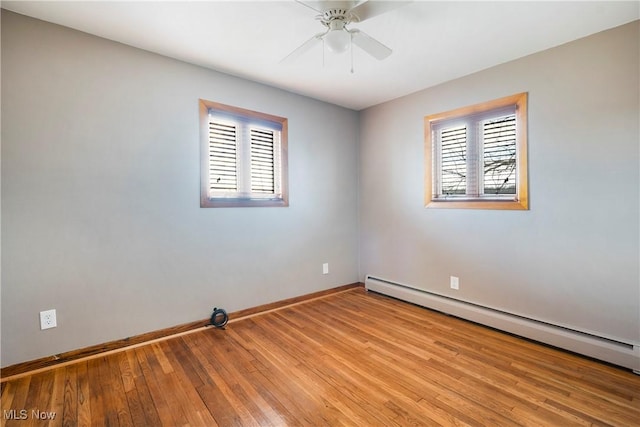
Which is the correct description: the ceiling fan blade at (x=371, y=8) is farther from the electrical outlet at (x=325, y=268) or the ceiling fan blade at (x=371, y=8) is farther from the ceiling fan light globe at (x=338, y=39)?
the electrical outlet at (x=325, y=268)

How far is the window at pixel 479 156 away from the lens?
8.52ft

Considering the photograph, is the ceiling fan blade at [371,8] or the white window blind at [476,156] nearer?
the ceiling fan blade at [371,8]

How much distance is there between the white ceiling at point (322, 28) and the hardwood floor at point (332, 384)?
2.39 m

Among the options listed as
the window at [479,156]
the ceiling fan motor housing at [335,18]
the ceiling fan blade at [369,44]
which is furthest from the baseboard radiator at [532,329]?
the ceiling fan motor housing at [335,18]

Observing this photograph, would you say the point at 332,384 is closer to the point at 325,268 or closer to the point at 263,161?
the point at 325,268

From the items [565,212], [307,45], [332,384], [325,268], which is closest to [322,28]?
[307,45]

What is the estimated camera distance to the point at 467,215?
2.95 metres

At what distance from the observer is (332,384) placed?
1901 mm

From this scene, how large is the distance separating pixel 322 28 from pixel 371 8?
585mm

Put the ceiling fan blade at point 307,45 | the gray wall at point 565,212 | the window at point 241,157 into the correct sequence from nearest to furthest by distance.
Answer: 1. the ceiling fan blade at point 307,45
2. the gray wall at point 565,212
3. the window at point 241,157

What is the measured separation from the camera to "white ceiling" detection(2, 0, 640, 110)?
1.90 m

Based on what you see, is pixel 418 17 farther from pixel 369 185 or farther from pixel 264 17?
pixel 369 185

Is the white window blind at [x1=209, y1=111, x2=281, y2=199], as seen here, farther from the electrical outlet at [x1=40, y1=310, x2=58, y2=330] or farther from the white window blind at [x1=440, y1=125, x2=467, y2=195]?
the white window blind at [x1=440, y1=125, x2=467, y2=195]

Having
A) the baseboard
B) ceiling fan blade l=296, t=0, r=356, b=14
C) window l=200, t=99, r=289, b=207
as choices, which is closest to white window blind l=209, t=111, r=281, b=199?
window l=200, t=99, r=289, b=207
